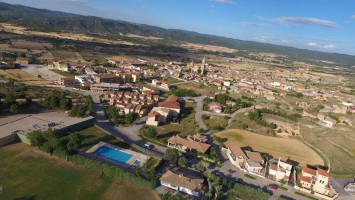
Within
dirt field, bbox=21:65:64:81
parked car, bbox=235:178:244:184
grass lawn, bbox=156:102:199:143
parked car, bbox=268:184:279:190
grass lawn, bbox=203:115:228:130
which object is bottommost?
parked car, bbox=235:178:244:184

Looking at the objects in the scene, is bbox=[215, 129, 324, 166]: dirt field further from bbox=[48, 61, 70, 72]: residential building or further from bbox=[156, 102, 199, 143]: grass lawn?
bbox=[48, 61, 70, 72]: residential building

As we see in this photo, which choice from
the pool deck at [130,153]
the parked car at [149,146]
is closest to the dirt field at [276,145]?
the parked car at [149,146]

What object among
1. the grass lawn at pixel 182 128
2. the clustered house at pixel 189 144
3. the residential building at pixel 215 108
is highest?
the residential building at pixel 215 108

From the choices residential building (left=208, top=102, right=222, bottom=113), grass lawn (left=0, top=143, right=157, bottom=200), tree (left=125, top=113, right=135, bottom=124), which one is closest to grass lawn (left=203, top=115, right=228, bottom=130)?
residential building (left=208, top=102, right=222, bottom=113)

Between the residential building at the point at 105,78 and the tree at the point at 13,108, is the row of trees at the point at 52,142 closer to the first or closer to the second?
the tree at the point at 13,108

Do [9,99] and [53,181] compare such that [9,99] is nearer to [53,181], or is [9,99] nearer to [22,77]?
[53,181]
